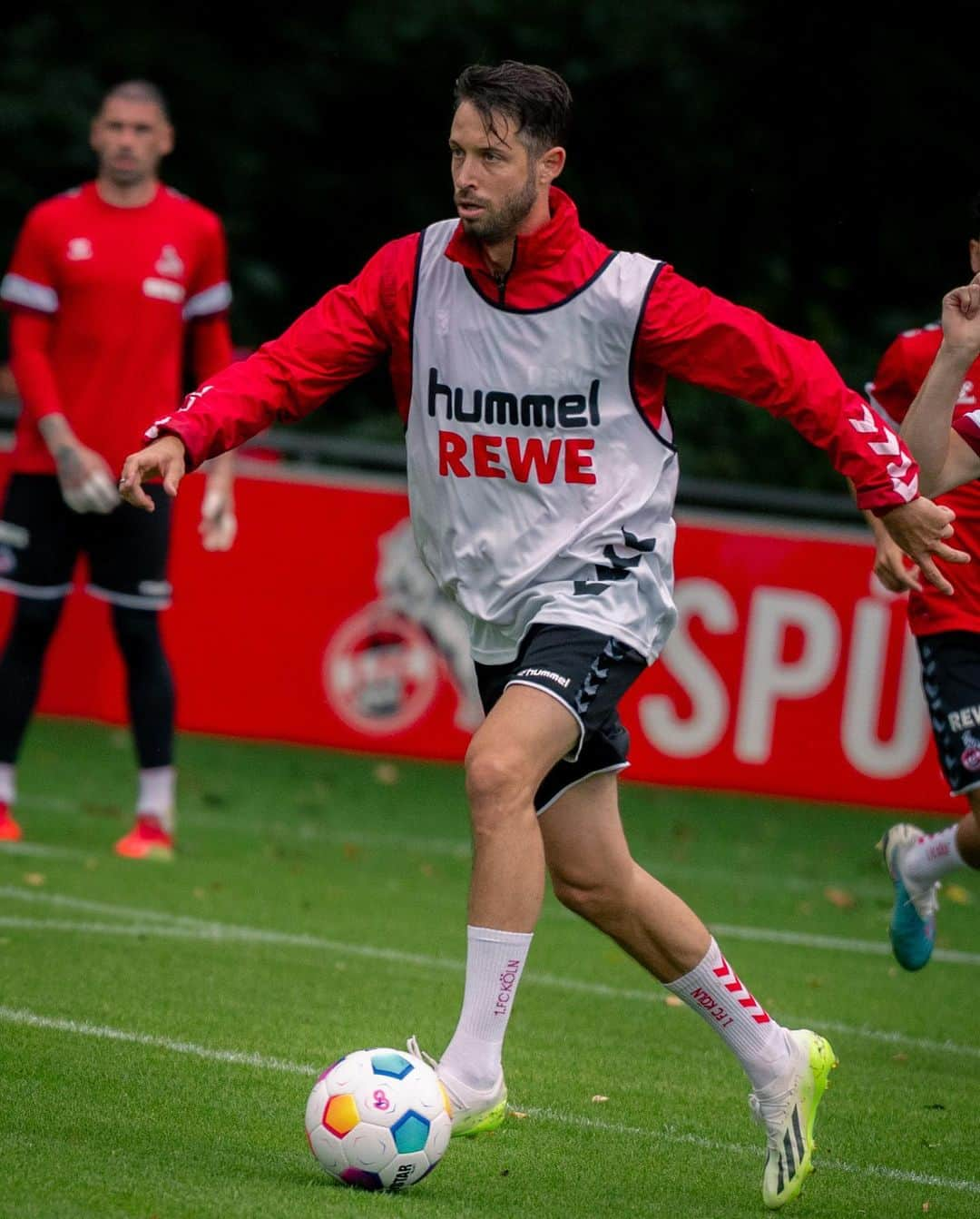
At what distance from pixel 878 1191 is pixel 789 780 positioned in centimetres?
710

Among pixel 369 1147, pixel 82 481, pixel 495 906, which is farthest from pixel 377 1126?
pixel 82 481

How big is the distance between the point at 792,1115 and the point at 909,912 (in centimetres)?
225

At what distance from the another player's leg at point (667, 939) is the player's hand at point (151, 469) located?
1088 mm

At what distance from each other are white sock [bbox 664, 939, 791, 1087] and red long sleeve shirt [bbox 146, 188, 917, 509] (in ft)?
3.51

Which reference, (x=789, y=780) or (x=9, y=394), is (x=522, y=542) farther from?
(x=9, y=394)

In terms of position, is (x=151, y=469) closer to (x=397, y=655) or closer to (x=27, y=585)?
(x=27, y=585)

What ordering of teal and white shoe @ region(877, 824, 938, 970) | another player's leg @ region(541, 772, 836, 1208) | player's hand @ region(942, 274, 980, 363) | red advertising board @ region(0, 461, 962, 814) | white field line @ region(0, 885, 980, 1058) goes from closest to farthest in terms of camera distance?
another player's leg @ region(541, 772, 836, 1208) < player's hand @ region(942, 274, 980, 363) < white field line @ region(0, 885, 980, 1058) < teal and white shoe @ region(877, 824, 938, 970) < red advertising board @ region(0, 461, 962, 814)

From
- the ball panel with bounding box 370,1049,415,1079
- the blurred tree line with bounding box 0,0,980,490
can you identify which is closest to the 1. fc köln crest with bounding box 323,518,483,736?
the blurred tree line with bounding box 0,0,980,490

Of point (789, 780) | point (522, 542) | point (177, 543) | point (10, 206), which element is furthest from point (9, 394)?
point (522, 542)

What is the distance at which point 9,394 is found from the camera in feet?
45.6

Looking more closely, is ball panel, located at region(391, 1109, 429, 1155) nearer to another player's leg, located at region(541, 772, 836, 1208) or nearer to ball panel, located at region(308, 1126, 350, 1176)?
ball panel, located at region(308, 1126, 350, 1176)

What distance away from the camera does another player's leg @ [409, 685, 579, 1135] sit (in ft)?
14.9

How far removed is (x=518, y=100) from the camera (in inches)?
194

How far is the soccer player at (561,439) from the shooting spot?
15.7 ft
